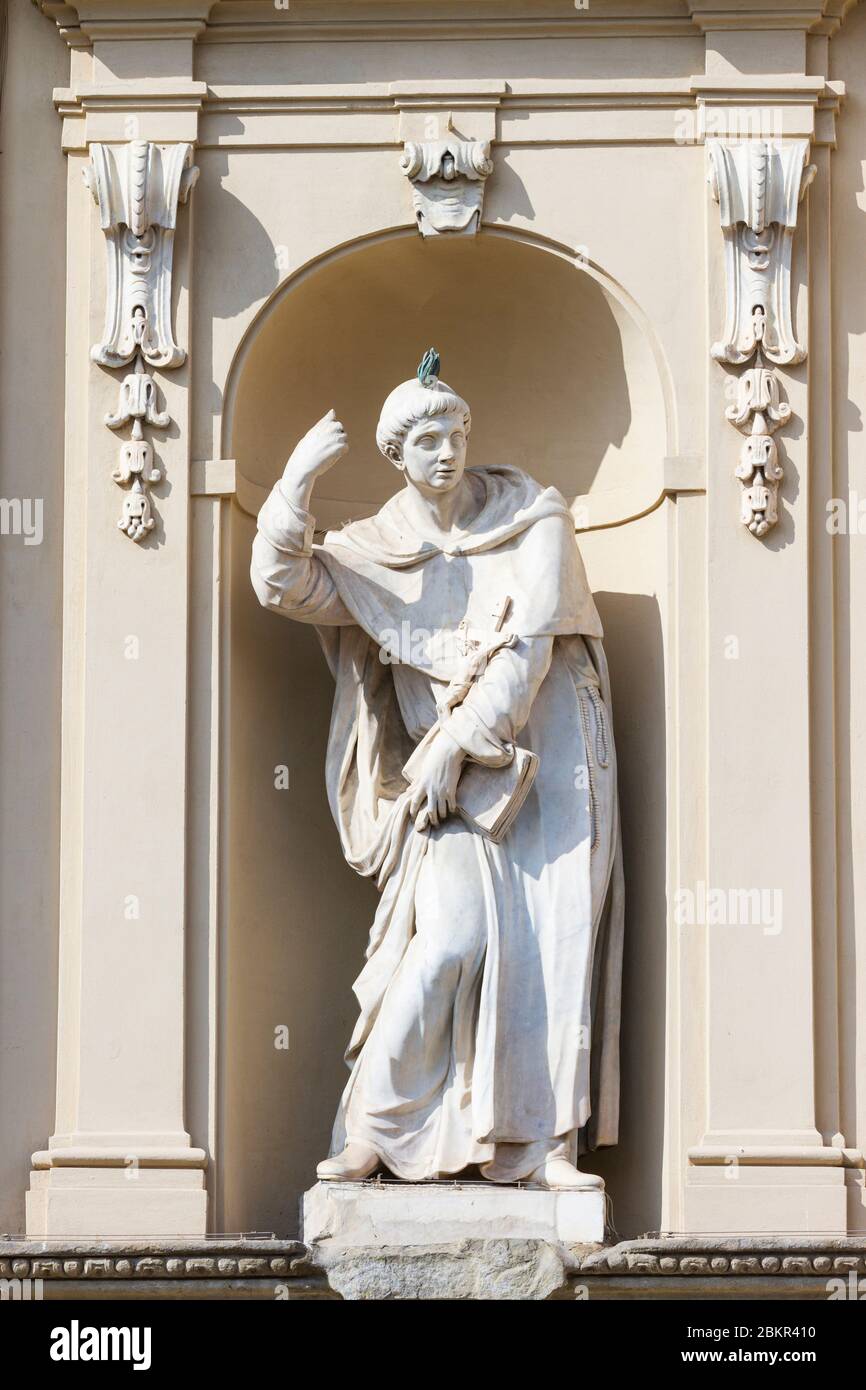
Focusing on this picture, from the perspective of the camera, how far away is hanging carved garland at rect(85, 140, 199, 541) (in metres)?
11.2

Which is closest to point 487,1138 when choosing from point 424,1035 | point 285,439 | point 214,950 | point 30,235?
point 424,1035

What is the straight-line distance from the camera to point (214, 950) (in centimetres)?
1095

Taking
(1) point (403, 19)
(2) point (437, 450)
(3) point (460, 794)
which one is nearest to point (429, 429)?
(2) point (437, 450)

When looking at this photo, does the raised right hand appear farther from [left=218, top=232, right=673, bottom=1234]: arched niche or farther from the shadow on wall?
the shadow on wall

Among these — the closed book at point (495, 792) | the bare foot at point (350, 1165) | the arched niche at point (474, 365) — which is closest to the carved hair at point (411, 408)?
the arched niche at point (474, 365)

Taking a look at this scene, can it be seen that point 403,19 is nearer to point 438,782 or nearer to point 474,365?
point 474,365

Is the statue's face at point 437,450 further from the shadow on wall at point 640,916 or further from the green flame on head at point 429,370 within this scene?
the shadow on wall at point 640,916

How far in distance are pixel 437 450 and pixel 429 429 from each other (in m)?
0.07

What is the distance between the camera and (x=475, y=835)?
10.9 metres

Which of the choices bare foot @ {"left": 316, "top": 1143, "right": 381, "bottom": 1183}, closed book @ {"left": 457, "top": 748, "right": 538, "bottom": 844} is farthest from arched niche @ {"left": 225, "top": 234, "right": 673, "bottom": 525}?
bare foot @ {"left": 316, "top": 1143, "right": 381, "bottom": 1183}

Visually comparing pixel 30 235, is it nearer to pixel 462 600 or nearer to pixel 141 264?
pixel 141 264

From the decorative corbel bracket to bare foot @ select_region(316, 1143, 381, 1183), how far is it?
2.34 meters

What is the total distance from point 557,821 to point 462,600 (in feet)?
2.50
